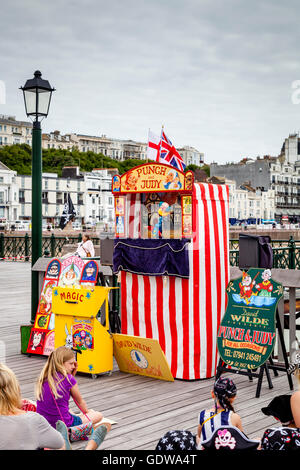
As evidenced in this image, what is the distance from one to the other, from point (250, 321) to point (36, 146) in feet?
14.2

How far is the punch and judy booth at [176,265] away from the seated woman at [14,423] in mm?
3639

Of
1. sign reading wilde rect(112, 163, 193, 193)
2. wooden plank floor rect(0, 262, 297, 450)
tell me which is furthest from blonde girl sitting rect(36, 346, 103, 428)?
sign reading wilde rect(112, 163, 193, 193)

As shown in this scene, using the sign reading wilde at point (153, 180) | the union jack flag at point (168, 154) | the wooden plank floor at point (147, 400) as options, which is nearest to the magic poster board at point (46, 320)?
the wooden plank floor at point (147, 400)

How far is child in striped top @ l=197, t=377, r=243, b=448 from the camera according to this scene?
12.2 feet

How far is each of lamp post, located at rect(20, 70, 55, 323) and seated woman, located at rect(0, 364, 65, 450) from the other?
5.50 metres

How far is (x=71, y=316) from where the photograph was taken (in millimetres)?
7273

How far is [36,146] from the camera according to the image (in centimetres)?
904

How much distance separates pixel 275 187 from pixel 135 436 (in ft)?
371

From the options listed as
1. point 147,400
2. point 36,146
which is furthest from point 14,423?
point 36,146

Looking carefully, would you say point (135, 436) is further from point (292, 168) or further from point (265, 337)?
point (292, 168)

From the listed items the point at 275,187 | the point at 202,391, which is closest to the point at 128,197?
the point at 202,391

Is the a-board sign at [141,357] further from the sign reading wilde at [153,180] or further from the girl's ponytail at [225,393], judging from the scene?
the girl's ponytail at [225,393]

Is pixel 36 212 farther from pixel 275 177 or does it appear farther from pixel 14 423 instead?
pixel 275 177

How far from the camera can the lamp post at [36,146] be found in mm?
8992
